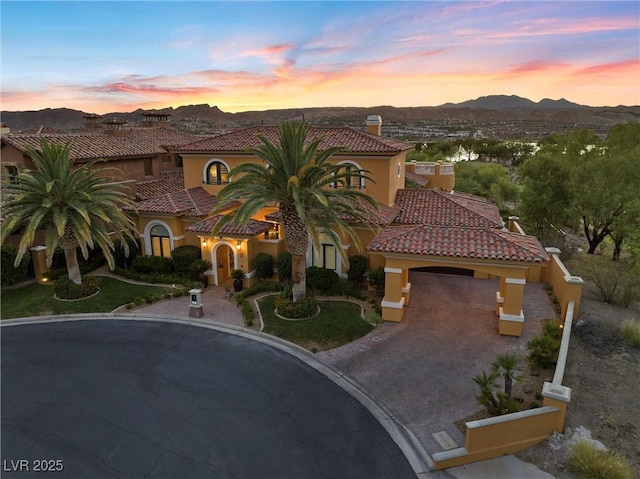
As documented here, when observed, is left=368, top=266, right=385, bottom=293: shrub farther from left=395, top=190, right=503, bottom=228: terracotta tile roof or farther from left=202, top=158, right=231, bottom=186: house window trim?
left=202, top=158, right=231, bottom=186: house window trim

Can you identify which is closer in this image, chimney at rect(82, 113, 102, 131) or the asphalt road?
the asphalt road

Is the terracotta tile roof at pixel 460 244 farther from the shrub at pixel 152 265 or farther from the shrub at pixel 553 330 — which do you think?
the shrub at pixel 152 265

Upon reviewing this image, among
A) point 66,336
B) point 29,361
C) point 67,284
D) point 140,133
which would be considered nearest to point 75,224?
point 67,284

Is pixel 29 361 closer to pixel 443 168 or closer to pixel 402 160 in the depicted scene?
pixel 402 160

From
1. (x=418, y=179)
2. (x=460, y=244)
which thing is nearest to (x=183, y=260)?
(x=460, y=244)

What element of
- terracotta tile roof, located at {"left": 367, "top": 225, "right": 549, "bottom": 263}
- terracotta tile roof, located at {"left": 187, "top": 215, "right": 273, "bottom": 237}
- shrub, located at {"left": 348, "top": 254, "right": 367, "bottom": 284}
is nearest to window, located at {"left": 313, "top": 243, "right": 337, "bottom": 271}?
shrub, located at {"left": 348, "top": 254, "right": 367, "bottom": 284}

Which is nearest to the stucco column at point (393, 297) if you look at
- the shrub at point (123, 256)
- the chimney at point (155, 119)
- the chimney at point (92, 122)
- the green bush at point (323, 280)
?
the green bush at point (323, 280)
